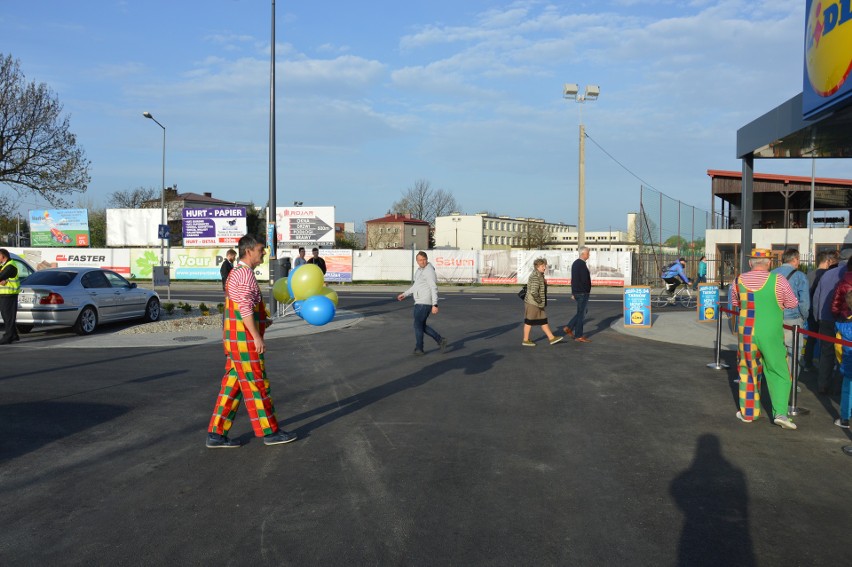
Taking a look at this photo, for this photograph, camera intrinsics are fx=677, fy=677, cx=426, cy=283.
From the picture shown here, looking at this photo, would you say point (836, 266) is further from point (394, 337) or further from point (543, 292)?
point (394, 337)

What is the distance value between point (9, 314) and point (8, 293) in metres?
0.44

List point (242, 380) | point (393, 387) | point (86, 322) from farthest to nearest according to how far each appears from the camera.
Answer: point (86, 322)
point (393, 387)
point (242, 380)

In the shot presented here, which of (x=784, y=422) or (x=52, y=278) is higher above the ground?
(x=52, y=278)

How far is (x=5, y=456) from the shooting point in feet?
18.8

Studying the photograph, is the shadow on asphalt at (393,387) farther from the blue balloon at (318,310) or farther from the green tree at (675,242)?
the green tree at (675,242)

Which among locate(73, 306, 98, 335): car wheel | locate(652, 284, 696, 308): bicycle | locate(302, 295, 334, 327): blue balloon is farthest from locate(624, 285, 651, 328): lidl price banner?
locate(73, 306, 98, 335): car wheel

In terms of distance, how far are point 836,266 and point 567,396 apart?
4222mm

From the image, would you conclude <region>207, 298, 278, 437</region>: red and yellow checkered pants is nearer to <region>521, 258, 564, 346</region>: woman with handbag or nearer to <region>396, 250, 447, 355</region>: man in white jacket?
<region>396, 250, 447, 355</region>: man in white jacket

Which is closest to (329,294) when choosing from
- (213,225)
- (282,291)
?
(282,291)

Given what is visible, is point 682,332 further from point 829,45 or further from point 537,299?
point 829,45

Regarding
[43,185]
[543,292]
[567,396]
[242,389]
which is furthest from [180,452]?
[43,185]

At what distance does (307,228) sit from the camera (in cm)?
4250

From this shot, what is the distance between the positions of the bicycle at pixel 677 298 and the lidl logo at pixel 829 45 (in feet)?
41.6

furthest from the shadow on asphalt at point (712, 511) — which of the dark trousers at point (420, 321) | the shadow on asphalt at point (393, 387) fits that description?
the dark trousers at point (420, 321)
